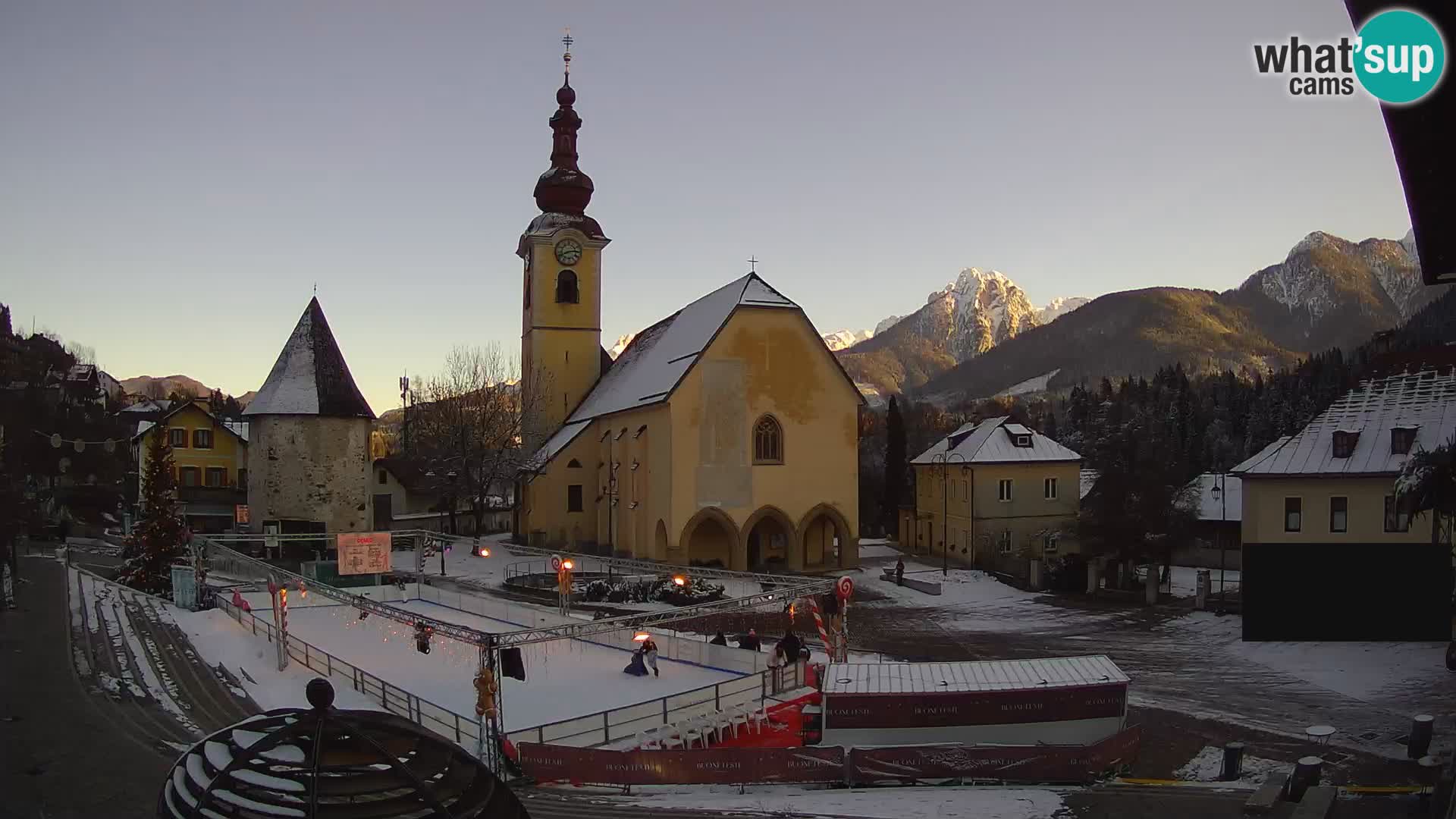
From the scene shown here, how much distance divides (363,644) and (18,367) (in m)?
49.1

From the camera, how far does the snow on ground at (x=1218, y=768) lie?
16.1 m

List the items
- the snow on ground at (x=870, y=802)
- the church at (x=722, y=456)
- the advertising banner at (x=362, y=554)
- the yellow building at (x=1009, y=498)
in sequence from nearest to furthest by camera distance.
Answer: the snow on ground at (x=870, y=802) → the advertising banner at (x=362, y=554) → the church at (x=722, y=456) → the yellow building at (x=1009, y=498)

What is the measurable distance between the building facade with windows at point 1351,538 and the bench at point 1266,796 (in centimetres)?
1583

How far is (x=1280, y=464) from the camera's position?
28.6 meters

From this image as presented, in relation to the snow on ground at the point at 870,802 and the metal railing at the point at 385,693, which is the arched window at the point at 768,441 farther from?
the snow on ground at the point at 870,802

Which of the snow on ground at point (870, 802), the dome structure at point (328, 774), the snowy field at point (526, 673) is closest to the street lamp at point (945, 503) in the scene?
the snowy field at point (526, 673)

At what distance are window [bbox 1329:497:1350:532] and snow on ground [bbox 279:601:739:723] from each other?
17327 millimetres


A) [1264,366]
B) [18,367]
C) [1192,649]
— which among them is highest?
[1264,366]

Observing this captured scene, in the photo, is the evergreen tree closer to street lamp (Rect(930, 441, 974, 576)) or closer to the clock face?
street lamp (Rect(930, 441, 974, 576))

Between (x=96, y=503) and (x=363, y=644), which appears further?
(x=96, y=503)

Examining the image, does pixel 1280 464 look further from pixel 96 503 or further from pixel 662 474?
pixel 96 503

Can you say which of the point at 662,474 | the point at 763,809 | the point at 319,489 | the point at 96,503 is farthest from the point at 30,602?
the point at 96,503

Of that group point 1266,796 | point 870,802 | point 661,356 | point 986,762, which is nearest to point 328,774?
point 870,802

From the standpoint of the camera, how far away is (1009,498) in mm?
46875
